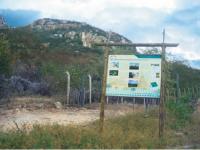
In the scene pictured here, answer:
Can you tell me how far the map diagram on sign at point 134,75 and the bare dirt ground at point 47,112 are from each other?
2898 millimetres

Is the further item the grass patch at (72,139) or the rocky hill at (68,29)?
the rocky hill at (68,29)

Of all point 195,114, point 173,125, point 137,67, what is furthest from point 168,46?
point 195,114

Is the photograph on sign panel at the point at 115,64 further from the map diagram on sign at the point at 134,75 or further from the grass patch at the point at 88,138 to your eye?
the grass patch at the point at 88,138

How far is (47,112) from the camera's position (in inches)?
806

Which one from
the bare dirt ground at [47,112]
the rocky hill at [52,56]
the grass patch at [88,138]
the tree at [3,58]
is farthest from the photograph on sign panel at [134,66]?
the tree at [3,58]

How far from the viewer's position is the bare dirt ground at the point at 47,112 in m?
17.8

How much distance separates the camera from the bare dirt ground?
58.4 ft

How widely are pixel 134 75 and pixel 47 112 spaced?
273 inches

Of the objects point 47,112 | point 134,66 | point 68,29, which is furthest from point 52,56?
point 134,66

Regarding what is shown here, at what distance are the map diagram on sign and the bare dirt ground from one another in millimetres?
2898

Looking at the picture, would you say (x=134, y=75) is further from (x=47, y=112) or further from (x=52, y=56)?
(x=52, y=56)

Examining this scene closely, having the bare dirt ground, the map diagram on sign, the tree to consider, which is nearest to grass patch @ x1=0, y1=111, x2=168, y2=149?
the map diagram on sign

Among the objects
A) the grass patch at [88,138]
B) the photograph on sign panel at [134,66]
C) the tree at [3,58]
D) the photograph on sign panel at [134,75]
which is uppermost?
the tree at [3,58]

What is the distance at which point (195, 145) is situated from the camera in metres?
13.1
